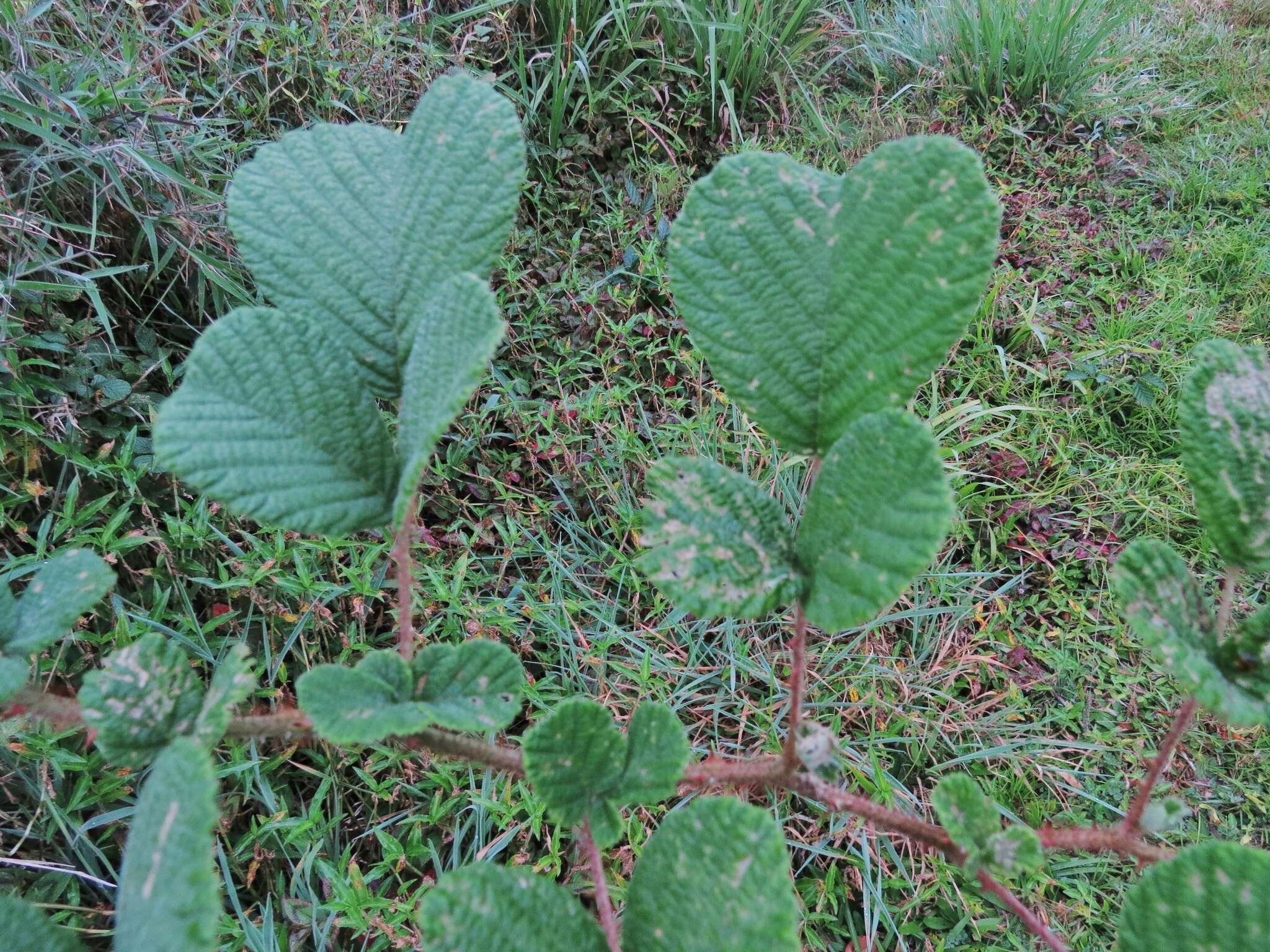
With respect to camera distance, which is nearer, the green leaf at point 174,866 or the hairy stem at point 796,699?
the green leaf at point 174,866

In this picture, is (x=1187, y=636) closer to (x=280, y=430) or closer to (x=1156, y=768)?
(x=1156, y=768)

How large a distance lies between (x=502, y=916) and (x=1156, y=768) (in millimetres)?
402

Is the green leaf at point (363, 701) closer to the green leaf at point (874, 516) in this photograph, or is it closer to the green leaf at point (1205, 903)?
the green leaf at point (874, 516)

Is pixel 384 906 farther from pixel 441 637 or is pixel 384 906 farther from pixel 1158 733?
pixel 1158 733

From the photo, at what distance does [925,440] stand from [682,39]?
2558 mm

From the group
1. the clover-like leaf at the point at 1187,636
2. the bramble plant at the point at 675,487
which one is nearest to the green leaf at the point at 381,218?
the bramble plant at the point at 675,487

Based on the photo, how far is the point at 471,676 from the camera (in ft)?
1.53

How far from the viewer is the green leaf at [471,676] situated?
0.46 metres

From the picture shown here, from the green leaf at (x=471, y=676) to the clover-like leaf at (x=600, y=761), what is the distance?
0.10 feet

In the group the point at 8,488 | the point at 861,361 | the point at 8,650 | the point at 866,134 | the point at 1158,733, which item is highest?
the point at 861,361

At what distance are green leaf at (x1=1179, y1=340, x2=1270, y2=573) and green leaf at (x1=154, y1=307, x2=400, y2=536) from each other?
0.49m

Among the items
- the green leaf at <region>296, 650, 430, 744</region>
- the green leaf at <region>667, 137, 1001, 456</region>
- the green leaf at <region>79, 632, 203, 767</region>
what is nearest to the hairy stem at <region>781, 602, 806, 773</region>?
the green leaf at <region>667, 137, 1001, 456</region>

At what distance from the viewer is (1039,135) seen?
292cm

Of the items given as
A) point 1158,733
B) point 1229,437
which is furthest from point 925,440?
point 1158,733
